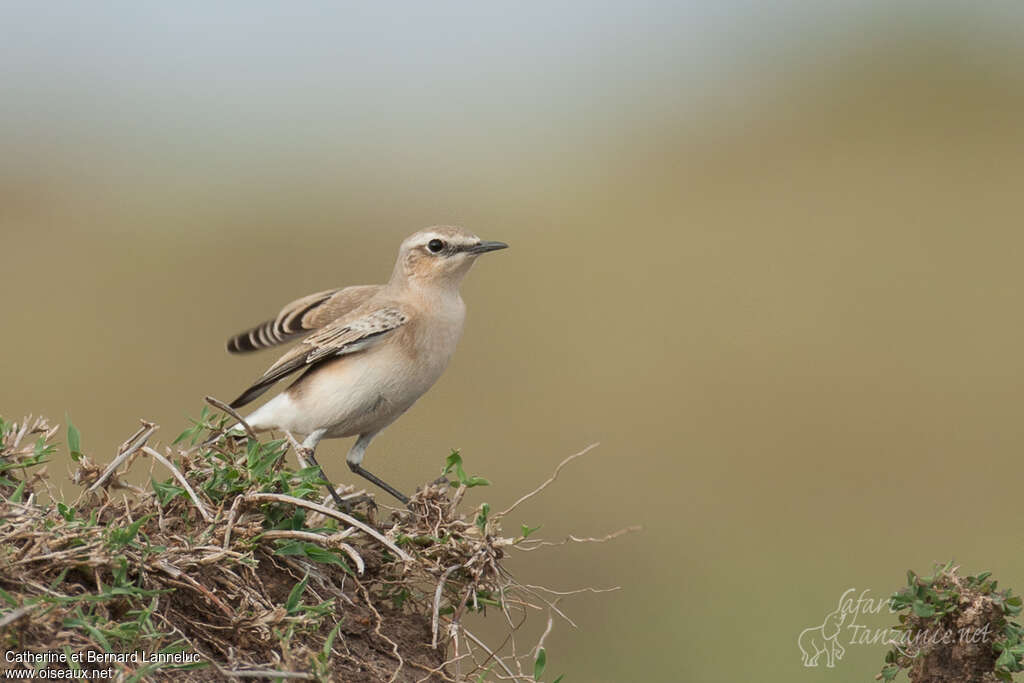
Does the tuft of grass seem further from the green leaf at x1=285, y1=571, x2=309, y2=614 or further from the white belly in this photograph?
the white belly

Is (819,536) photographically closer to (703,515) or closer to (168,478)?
(703,515)

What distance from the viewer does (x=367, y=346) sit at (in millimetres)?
7578

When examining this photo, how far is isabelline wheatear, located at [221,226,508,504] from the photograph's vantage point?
24.4 feet

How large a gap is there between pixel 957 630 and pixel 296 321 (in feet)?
13.8

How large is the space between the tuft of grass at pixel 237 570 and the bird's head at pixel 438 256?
227cm

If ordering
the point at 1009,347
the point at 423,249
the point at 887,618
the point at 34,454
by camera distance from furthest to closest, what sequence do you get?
Answer: the point at 1009,347
the point at 887,618
the point at 423,249
the point at 34,454

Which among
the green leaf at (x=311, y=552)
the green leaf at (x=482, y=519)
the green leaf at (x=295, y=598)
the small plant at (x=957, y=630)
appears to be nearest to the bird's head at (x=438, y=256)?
the green leaf at (x=482, y=519)

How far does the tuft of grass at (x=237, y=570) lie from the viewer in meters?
4.59

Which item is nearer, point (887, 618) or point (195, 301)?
point (887, 618)

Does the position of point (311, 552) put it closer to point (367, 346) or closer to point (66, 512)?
point (66, 512)

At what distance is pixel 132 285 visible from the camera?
71.2 ft

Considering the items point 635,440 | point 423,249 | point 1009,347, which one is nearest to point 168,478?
point 423,249

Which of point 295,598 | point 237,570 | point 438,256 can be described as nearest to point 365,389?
point 438,256

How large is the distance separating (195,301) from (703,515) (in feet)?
30.2
